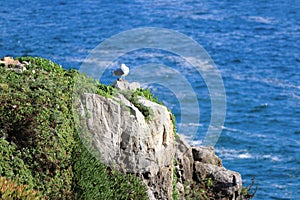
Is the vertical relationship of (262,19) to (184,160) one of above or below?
above

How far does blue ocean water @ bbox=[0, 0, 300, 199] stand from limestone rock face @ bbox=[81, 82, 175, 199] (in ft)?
56.7

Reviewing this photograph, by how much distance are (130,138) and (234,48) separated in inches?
1482

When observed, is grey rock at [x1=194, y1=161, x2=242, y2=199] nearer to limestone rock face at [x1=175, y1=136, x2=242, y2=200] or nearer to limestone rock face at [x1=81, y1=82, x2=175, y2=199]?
limestone rock face at [x1=175, y1=136, x2=242, y2=200]

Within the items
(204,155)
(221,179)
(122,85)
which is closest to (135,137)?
(122,85)

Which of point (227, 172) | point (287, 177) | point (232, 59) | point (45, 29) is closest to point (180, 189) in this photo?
point (227, 172)

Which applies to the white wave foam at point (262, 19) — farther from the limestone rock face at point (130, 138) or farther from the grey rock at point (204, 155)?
the limestone rock face at point (130, 138)

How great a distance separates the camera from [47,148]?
13945 millimetres

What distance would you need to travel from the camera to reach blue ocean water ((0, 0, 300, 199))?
37.3 m

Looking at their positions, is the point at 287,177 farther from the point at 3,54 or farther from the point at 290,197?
the point at 3,54

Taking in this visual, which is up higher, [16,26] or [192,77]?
[16,26]

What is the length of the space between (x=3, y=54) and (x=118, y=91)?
→ 100 ft

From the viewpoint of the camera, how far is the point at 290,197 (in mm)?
32812

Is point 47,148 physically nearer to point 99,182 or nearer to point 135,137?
point 99,182

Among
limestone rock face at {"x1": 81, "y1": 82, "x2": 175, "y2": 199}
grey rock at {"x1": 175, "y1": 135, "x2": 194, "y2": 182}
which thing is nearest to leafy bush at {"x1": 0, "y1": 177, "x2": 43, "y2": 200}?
limestone rock face at {"x1": 81, "y1": 82, "x2": 175, "y2": 199}
